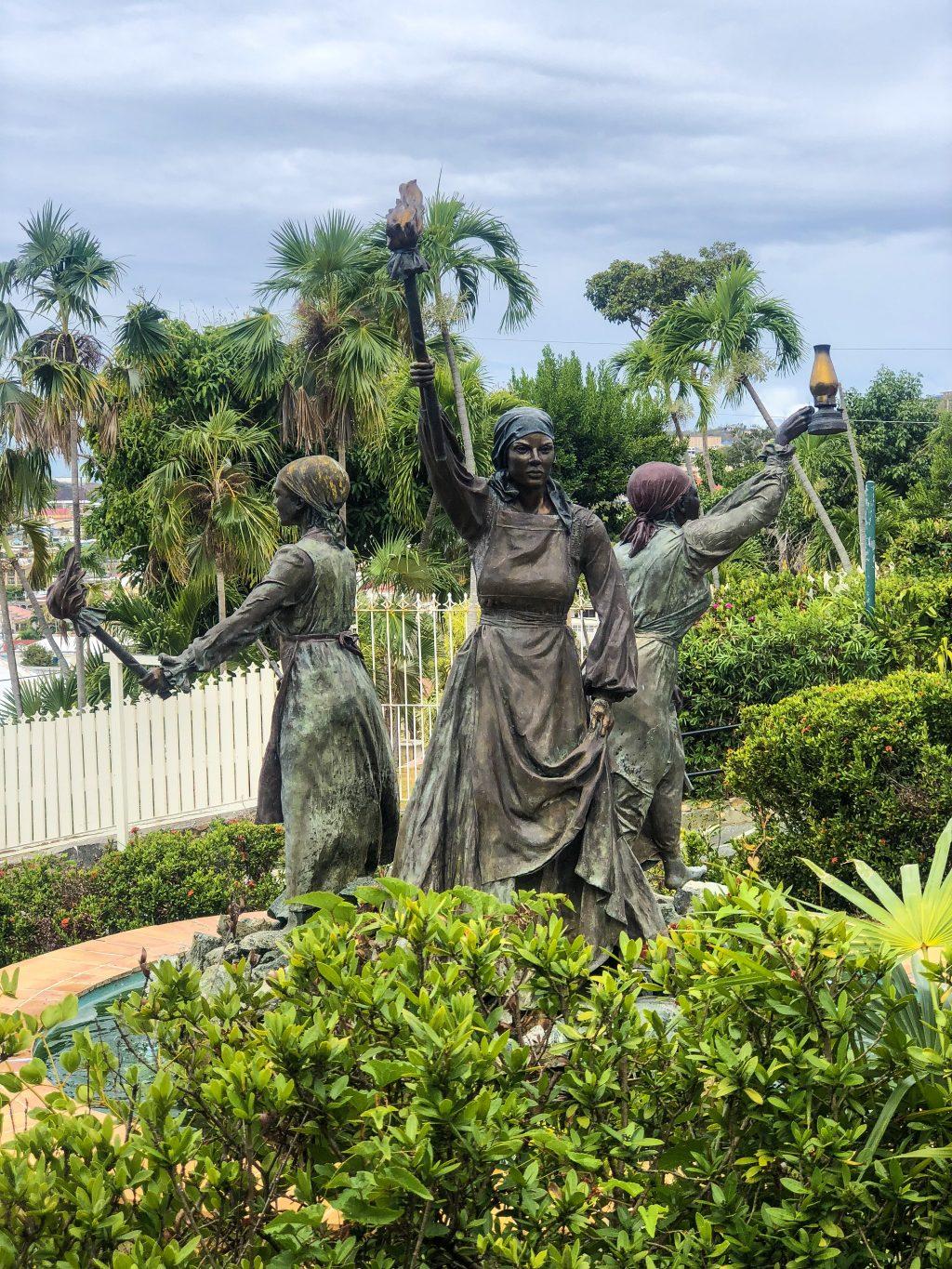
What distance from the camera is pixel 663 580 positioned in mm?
5840

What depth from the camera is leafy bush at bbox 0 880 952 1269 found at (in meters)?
2.15

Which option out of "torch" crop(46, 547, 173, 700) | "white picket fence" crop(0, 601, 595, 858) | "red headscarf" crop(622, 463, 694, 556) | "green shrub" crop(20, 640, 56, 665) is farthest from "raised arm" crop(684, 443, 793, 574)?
"green shrub" crop(20, 640, 56, 665)

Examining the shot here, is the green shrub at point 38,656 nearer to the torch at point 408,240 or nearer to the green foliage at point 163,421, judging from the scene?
the green foliage at point 163,421

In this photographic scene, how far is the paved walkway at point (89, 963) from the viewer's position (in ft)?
18.7

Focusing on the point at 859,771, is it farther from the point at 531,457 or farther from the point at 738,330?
the point at 738,330

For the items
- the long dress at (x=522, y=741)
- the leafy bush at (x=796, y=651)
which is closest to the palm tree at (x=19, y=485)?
the leafy bush at (x=796, y=651)

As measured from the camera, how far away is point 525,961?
104 inches

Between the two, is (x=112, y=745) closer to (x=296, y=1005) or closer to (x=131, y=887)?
(x=131, y=887)

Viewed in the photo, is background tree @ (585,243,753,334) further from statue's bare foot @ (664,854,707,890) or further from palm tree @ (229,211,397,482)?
statue's bare foot @ (664,854,707,890)

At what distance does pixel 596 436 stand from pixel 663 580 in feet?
82.9

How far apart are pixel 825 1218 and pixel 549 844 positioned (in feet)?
7.39

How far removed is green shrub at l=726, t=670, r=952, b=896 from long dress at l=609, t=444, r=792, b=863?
2.50 metres

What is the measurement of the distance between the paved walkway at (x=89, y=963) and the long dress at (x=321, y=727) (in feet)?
3.50

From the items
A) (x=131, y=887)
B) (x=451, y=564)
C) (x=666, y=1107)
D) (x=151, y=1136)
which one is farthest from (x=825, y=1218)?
(x=451, y=564)
